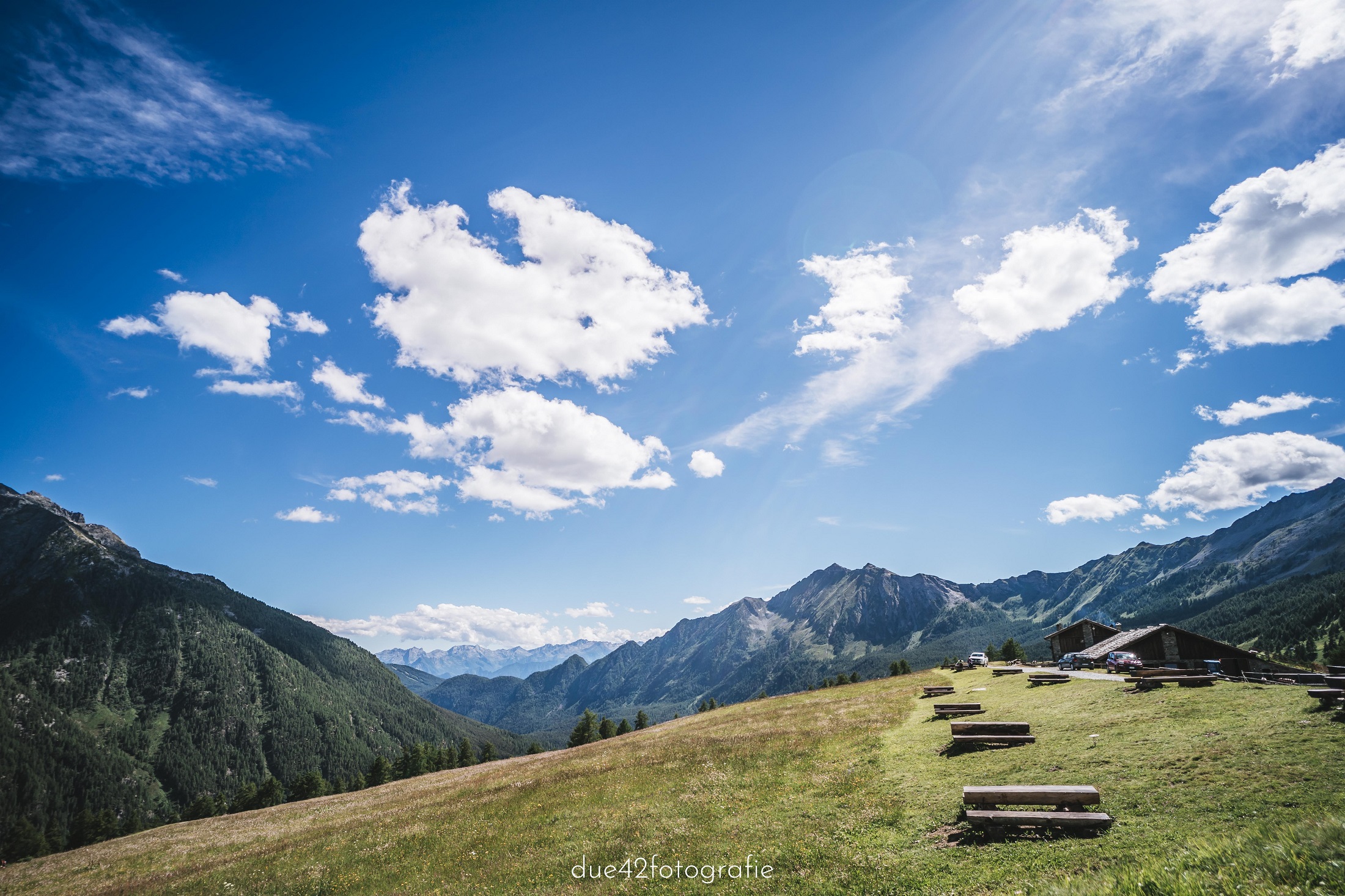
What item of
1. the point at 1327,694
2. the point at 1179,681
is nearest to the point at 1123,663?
the point at 1179,681

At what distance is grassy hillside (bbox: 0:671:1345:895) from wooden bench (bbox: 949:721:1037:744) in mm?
1121

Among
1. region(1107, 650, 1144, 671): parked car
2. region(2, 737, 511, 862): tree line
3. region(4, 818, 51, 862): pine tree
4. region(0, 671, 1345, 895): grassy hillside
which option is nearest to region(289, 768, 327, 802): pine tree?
region(2, 737, 511, 862): tree line

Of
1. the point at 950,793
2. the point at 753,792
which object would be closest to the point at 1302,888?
the point at 950,793

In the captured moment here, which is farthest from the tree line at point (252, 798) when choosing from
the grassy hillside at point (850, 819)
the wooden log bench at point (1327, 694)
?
the wooden log bench at point (1327, 694)

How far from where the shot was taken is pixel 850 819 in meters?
17.3

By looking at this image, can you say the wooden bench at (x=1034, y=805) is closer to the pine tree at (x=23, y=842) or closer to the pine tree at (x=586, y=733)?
the pine tree at (x=586, y=733)

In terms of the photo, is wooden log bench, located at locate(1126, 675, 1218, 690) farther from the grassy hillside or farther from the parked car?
the parked car

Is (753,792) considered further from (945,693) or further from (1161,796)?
(945,693)

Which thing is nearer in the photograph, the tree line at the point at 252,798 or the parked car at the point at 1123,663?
the parked car at the point at 1123,663

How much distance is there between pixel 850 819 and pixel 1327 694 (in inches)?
692

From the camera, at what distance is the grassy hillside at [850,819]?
37.3ft

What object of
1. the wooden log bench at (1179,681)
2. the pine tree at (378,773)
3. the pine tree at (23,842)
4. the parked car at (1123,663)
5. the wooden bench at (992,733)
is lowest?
the pine tree at (378,773)

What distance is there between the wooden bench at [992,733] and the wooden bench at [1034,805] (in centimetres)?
964

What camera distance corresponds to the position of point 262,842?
101 feet
